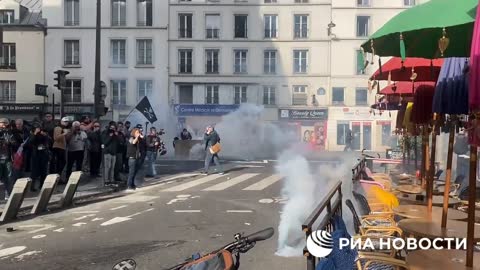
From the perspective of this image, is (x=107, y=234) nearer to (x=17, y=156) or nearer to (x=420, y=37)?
(x=17, y=156)

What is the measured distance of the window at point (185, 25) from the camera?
46.9 meters

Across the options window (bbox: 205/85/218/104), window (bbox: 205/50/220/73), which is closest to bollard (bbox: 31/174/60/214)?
window (bbox: 205/85/218/104)

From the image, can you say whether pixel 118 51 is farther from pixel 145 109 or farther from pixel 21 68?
pixel 145 109

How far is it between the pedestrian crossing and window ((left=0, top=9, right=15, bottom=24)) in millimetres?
34827

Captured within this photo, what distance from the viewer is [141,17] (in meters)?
46.7

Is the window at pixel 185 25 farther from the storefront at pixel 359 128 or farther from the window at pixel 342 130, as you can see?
the window at pixel 342 130

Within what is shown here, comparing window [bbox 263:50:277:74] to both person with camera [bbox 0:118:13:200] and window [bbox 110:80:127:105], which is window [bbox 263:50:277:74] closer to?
window [bbox 110:80:127:105]

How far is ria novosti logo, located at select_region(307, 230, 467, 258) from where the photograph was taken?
11.2ft

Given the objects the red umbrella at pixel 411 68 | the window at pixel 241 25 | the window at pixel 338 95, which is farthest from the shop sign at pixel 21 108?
the red umbrella at pixel 411 68

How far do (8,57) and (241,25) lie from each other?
19.8 m

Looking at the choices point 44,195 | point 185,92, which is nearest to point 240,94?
point 185,92

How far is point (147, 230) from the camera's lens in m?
8.74

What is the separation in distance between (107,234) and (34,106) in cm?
3856

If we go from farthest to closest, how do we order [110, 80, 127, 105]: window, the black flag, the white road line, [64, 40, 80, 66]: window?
[64, 40, 80, 66]: window
[110, 80, 127, 105]: window
the black flag
the white road line
